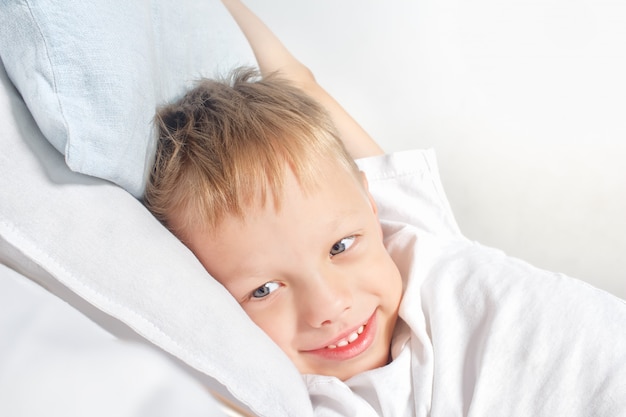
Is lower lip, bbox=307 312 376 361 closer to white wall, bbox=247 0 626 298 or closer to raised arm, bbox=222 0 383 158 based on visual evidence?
raised arm, bbox=222 0 383 158

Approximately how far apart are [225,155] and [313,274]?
0.18 metres

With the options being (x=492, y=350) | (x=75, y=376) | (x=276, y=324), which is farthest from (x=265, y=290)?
(x=75, y=376)

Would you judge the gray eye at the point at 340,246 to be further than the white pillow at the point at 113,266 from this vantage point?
Yes

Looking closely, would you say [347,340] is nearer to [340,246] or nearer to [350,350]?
[350,350]

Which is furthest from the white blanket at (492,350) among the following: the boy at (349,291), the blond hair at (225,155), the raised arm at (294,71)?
the raised arm at (294,71)

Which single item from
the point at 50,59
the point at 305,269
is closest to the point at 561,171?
the point at 305,269

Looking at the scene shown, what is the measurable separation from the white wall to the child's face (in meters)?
0.55

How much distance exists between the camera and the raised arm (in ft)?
4.42

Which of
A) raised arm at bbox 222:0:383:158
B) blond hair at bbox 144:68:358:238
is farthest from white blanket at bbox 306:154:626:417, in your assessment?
raised arm at bbox 222:0:383:158

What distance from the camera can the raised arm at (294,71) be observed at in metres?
1.35

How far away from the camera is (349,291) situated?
3.09 feet

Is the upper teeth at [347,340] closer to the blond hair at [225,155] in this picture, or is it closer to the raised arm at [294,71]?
the blond hair at [225,155]

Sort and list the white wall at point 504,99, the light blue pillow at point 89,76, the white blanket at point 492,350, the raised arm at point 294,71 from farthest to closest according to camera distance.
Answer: the white wall at point 504,99, the raised arm at point 294,71, the white blanket at point 492,350, the light blue pillow at point 89,76

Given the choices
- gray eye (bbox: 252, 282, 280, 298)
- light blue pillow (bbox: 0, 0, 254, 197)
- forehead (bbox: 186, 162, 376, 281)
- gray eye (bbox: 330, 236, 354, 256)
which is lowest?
gray eye (bbox: 252, 282, 280, 298)
